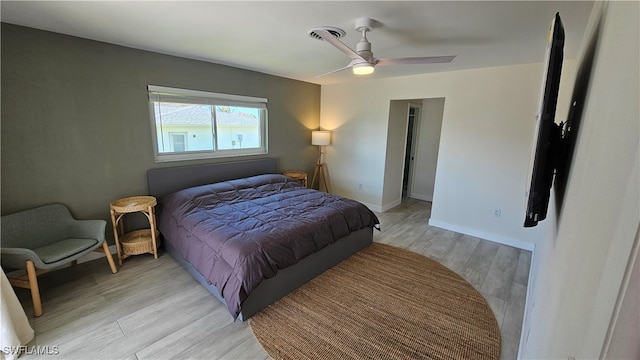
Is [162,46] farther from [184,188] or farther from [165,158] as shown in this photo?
[184,188]

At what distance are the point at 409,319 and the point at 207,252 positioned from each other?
1.84 metres

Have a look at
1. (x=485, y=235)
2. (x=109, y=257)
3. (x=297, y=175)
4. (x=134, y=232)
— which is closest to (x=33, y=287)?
(x=109, y=257)

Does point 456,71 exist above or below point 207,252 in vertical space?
above

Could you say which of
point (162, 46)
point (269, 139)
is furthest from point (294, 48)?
point (269, 139)

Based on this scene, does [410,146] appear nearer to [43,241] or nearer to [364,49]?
[364,49]

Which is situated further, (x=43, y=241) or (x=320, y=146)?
(x=320, y=146)

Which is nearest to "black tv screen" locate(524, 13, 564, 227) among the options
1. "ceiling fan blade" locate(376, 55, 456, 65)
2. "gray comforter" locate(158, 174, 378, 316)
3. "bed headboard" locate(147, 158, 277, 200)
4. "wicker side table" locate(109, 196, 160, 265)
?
"ceiling fan blade" locate(376, 55, 456, 65)

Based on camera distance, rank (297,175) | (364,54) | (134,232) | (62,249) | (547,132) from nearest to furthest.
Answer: (547,132)
(364,54)
(62,249)
(134,232)
(297,175)

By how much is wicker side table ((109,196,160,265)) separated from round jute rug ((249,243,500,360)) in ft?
5.56

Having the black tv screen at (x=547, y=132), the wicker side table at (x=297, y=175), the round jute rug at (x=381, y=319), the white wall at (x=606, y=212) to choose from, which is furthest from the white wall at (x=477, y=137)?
the white wall at (x=606, y=212)

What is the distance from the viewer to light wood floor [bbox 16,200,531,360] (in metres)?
1.90

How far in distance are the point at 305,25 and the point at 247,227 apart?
1862mm

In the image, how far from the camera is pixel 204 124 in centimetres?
390

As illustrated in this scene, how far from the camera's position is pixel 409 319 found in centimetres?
223
